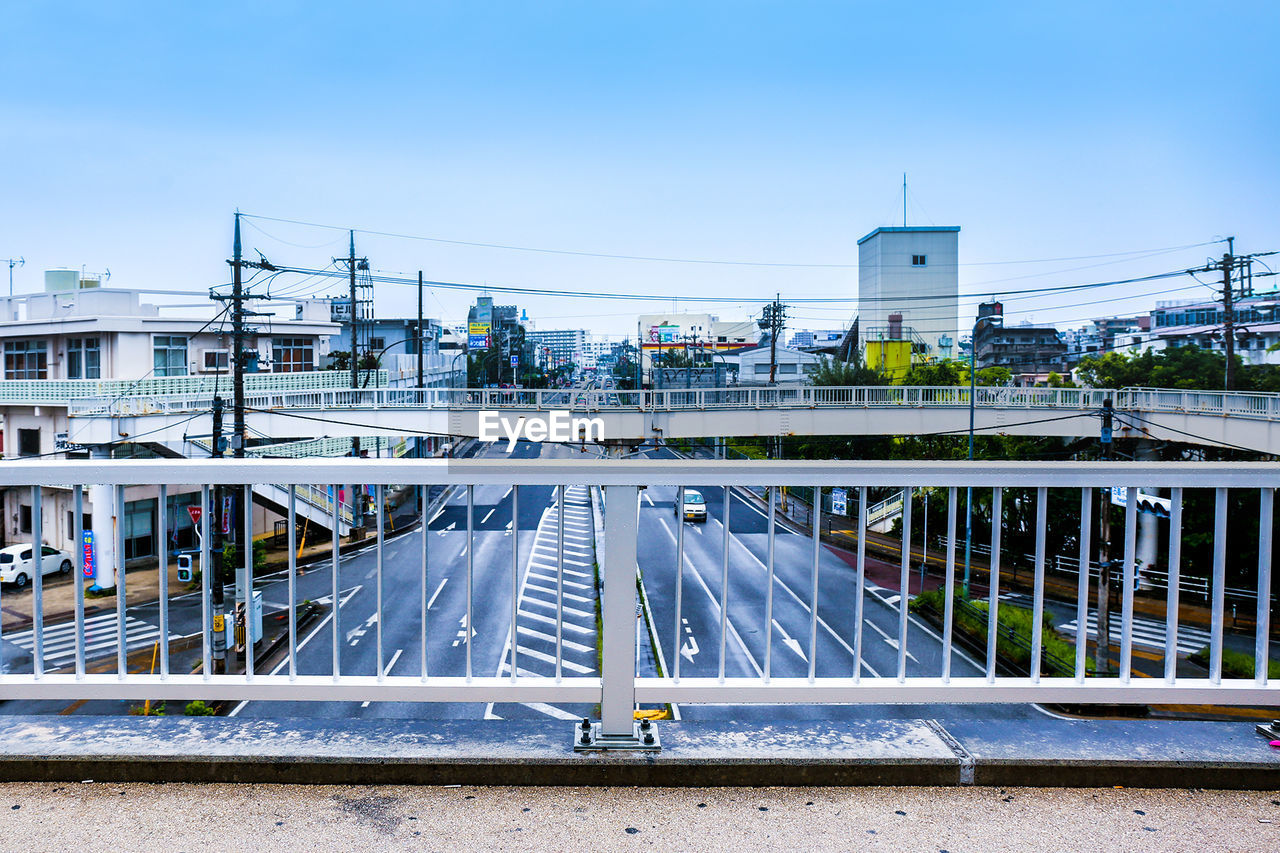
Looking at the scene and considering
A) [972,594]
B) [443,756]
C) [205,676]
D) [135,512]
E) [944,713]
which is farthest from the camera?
[972,594]

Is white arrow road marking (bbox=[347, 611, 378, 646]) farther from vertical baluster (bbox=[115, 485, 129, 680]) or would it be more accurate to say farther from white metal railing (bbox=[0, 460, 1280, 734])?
white metal railing (bbox=[0, 460, 1280, 734])

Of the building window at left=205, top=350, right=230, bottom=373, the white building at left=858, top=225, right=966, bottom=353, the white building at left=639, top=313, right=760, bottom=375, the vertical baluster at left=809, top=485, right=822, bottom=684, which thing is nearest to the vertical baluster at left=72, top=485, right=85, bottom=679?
the vertical baluster at left=809, top=485, right=822, bottom=684

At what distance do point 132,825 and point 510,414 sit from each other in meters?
26.6

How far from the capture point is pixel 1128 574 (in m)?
2.58

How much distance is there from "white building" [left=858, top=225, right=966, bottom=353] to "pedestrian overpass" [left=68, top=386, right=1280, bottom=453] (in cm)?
5239

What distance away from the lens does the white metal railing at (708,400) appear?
78.3 ft

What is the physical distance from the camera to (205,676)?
2830 millimetres

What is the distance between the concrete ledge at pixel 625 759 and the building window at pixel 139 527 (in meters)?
24.5

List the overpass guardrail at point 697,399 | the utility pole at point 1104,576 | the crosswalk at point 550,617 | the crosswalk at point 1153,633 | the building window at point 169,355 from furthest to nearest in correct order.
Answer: the building window at point 169,355
the overpass guardrail at point 697,399
the crosswalk at point 1153,633
the crosswalk at point 550,617
the utility pole at point 1104,576

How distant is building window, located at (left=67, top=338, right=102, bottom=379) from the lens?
27778 millimetres

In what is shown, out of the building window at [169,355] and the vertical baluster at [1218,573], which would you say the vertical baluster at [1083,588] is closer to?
the vertical baluster at [1218,573]

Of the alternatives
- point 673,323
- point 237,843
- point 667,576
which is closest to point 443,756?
point 237,843

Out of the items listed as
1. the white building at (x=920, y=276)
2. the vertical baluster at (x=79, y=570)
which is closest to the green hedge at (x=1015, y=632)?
the vertical baluster at (x=79, y=570)

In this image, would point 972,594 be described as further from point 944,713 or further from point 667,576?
point 944,713
